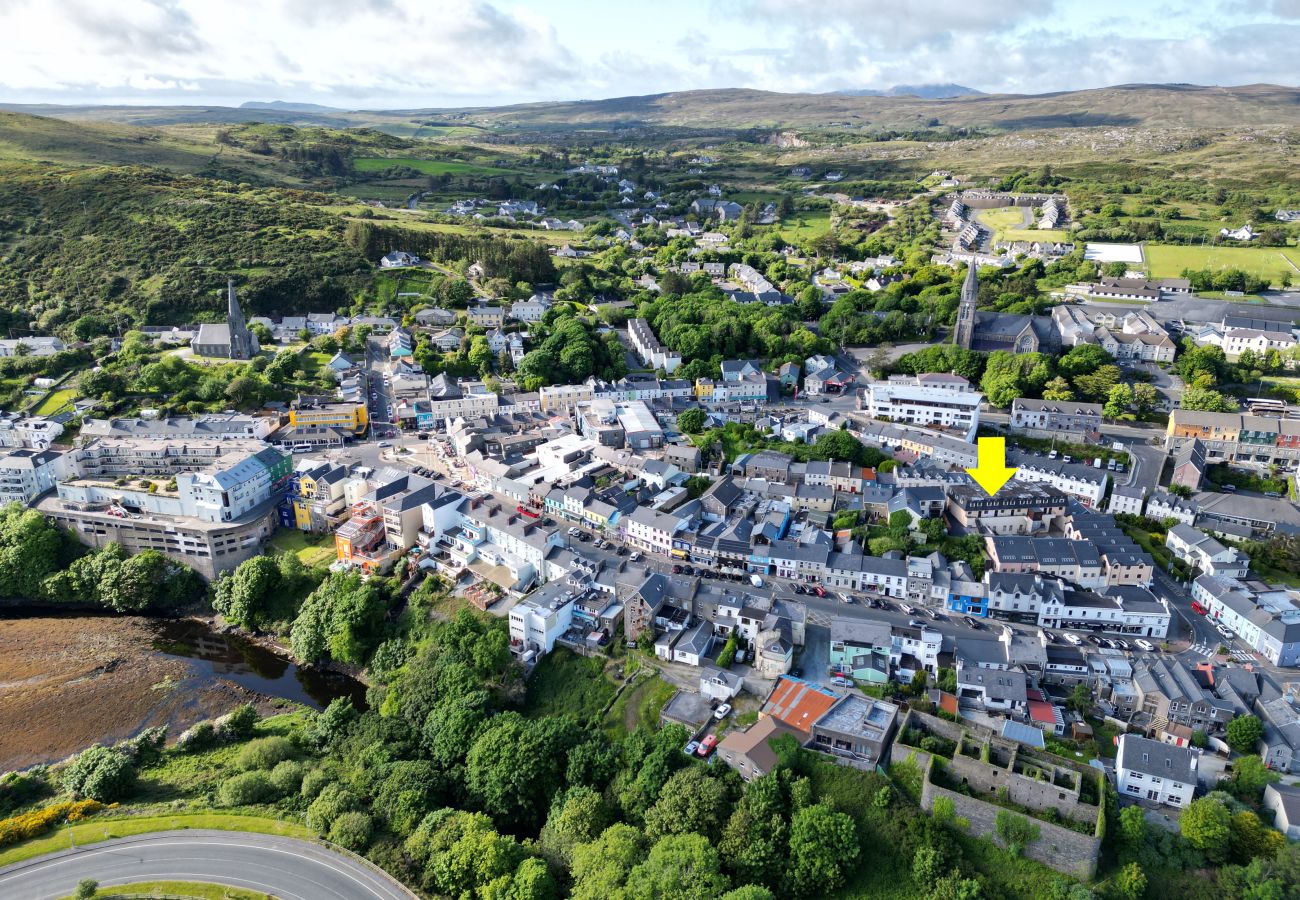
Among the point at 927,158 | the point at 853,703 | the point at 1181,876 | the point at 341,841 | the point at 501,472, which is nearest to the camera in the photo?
the point at 1181,876

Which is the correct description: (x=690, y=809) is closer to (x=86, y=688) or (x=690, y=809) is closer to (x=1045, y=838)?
(x=1045, y=838)

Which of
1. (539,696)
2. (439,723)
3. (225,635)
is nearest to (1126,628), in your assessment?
(539,696)

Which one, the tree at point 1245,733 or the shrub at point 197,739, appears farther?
the shrub at point 197,739

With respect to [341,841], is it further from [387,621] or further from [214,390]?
A: [214,390]

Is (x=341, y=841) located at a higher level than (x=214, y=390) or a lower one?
lower

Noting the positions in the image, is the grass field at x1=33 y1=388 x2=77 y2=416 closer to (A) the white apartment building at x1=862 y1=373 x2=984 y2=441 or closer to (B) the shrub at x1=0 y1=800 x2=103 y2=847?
(B) the shrub at x1=0 y1=800 x2=103 y2=847

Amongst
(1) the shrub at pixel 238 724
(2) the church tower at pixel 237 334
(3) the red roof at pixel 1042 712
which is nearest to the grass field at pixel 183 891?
(1) the shrub at pixel 238 724

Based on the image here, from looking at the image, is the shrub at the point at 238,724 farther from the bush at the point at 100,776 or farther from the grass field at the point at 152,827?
the grass field at the point at 152,827
